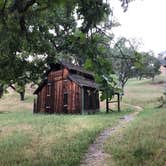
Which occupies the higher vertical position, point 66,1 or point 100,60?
point 66,1

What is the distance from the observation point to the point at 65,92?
39938mm

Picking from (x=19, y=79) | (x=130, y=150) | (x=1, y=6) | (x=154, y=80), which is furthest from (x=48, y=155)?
(x=154, y=80)

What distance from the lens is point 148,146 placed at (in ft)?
42.7

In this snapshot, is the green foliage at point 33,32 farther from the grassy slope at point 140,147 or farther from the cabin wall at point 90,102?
the cabin wall at point 90,102

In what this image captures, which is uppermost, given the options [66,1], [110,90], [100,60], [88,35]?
[66,1]

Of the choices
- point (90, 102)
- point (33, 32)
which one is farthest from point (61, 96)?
point (33, 32)

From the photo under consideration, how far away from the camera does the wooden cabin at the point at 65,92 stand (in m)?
38.7

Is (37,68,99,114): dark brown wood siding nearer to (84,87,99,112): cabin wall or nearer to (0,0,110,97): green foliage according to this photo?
(84,87,99,112): cabin wall

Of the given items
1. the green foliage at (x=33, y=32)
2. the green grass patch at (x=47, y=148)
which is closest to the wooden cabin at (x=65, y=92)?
the green foliage at (x=33, y=32)

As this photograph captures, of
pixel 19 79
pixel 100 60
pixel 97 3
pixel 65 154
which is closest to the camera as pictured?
pixel 100 60

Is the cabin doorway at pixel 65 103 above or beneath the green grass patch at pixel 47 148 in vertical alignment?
above

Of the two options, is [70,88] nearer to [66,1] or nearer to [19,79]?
[19,79]

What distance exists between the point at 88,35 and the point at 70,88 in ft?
105

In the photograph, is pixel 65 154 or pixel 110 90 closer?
pixel 110 90
